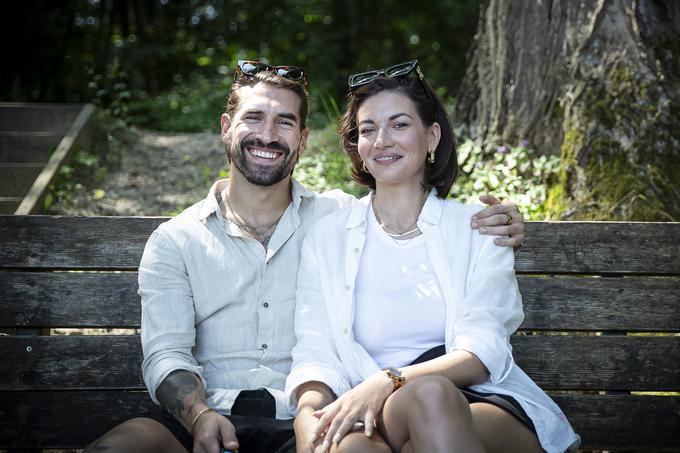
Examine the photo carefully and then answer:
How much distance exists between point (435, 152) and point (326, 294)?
782mm

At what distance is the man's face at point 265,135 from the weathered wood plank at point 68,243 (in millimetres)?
608

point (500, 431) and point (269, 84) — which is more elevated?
point (269, 84)

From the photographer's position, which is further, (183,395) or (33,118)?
(33,118)

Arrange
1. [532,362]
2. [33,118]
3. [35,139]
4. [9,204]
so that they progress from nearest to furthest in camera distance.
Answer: [532,362] → [9,204] → [35,139] → [33,118]

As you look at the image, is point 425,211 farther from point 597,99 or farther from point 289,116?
point 597,99

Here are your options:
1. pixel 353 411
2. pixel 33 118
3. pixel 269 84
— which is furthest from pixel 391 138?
pixel 33 118

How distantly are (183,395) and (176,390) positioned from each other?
37mm

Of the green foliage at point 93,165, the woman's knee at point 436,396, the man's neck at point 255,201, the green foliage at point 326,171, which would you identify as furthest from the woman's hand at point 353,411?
the green foliage at point 93,165

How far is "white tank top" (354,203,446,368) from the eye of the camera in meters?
3.04

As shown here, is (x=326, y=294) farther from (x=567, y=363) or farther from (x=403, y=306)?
(x=567, y=363)

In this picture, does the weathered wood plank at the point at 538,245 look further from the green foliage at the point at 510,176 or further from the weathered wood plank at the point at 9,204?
the weathered wood plank at the point at 9,204

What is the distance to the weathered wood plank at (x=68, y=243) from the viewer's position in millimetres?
3492

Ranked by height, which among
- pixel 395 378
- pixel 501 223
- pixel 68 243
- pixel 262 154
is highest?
pixel 262 154

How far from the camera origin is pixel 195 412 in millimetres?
2814
